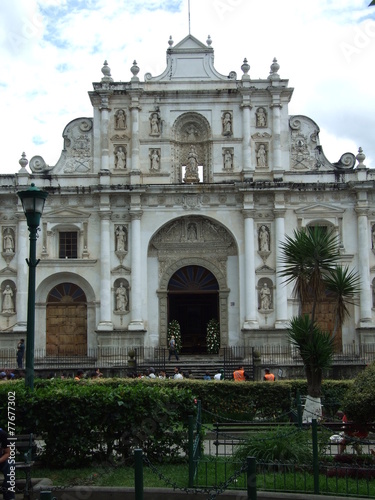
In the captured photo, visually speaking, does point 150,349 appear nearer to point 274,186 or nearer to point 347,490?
point 274,186

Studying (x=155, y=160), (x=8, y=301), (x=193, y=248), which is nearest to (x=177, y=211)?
(x=193, y=248)

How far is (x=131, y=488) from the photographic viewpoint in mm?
11508

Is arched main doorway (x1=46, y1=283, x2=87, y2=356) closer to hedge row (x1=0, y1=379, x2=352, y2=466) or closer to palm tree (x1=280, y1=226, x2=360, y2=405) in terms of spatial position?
palm tree (x1=280, y1=226, x2=360, y2=405)

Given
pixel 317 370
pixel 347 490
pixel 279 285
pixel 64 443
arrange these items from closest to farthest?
pixel 347 490 → pixel 64 443 → pixel 317 370 → pixel 279 285

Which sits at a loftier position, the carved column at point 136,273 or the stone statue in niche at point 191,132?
the stone statue in niche at point 191,132

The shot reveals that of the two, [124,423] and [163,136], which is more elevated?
[163,136]

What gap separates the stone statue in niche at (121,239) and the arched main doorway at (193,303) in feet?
9.81

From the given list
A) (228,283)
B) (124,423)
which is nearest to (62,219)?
(228,283)

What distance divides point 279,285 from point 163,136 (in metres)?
9.44

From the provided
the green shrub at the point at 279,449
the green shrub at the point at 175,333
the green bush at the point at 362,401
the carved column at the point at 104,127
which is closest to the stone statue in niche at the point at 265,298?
the green shrub at the point at 175,333

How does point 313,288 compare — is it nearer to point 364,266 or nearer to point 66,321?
point 364,266

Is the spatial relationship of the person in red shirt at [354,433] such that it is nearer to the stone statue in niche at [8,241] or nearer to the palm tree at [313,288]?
the palm tree at [313,288]

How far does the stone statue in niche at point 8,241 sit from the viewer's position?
112ft

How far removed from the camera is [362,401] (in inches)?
491
